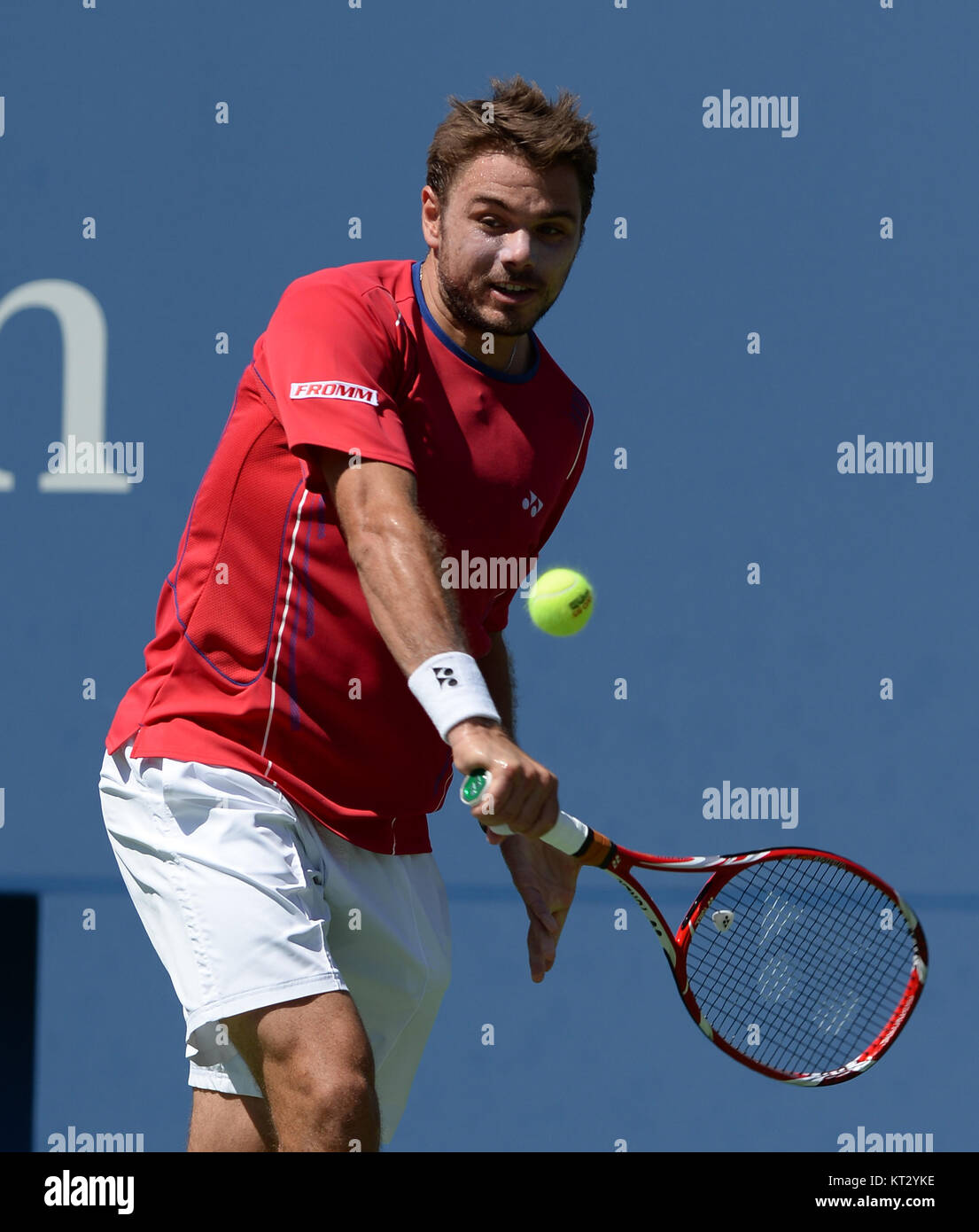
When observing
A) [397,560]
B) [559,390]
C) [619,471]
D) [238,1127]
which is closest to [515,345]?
[559,390]

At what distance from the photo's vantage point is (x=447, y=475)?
2.42 metres

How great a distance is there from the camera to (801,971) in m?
3.03

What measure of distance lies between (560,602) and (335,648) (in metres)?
1.46

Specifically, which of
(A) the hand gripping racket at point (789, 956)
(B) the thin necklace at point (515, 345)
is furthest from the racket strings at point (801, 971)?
(B) the thin necklace at point (515, 345)

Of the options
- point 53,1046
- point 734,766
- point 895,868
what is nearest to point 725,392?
point 734,766

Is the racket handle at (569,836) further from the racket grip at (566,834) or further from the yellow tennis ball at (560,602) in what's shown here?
the yellow tennis ball at (560,602)

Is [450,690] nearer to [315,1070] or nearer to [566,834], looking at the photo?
[566,834]

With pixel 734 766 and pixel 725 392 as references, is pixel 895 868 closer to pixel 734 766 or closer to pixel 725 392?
pixel 734 766

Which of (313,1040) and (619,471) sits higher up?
(619,471)

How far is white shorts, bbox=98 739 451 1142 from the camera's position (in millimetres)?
2186

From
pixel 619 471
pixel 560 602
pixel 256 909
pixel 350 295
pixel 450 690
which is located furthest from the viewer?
pixel 619 471

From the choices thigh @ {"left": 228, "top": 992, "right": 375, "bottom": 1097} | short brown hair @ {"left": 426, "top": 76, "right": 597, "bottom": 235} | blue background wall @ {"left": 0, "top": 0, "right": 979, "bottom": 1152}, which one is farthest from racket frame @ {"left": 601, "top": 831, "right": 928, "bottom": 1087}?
blue background wall @ {"left": 0, "top": 0, "right": 979, "bottom": 1152}

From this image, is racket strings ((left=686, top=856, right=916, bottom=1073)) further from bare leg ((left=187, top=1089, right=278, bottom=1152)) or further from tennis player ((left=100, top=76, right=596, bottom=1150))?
bare leg ((left=187, top=1089, right=278, bottom=1152))

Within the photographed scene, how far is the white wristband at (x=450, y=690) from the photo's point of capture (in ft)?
6.27
